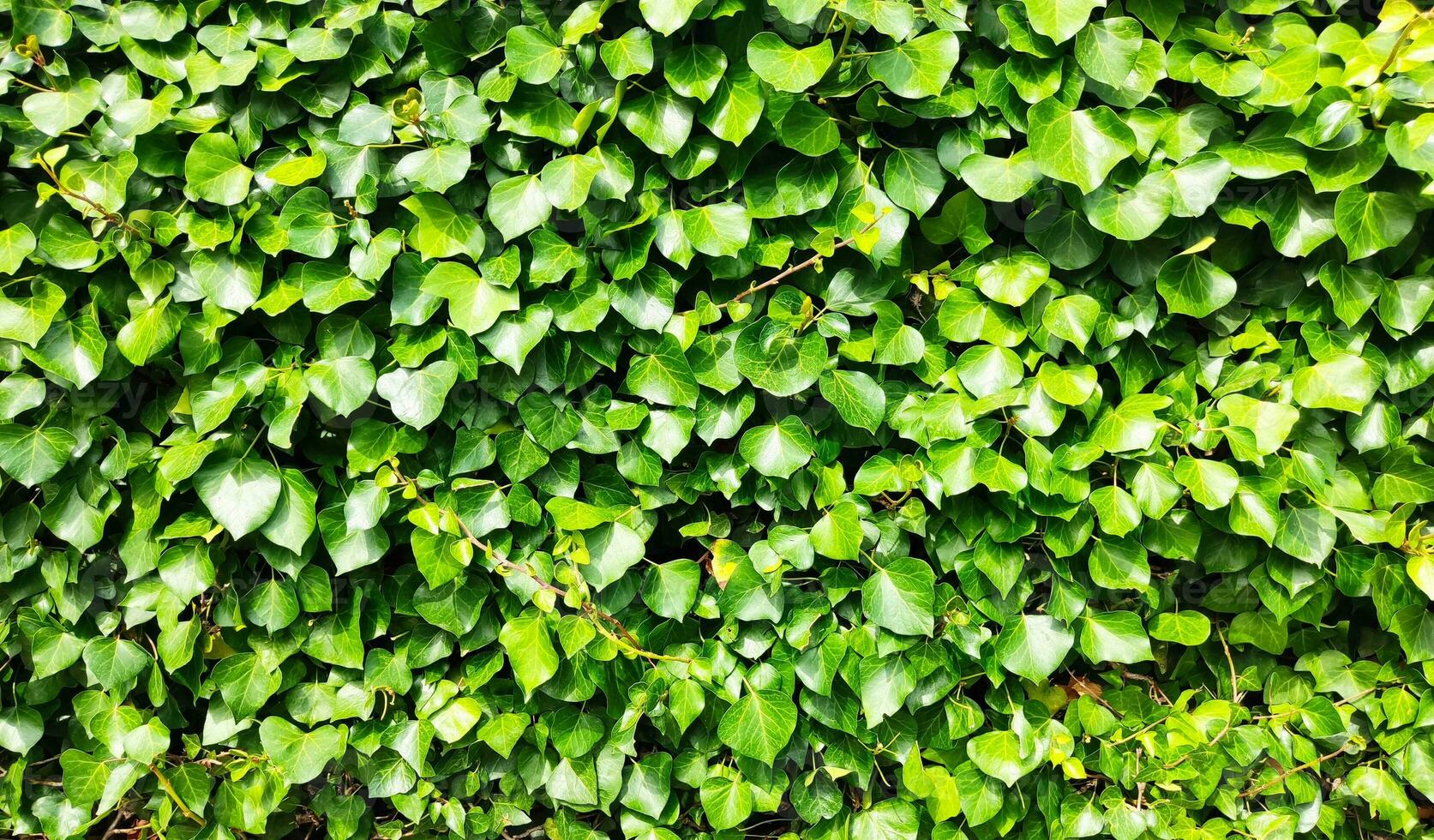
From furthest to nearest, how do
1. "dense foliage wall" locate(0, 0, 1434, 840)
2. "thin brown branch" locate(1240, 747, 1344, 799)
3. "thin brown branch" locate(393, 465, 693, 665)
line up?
"thin brown branch" locate(1240, 747, 1344, 799) → "thin brown branch" locate(393, 465, 693, 665) → "dense foliage wall" locate(0, 0, 1434, 840)

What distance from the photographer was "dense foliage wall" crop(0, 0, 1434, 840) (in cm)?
193

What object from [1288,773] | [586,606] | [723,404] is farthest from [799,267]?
[1288,773]

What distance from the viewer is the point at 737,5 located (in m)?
1.85

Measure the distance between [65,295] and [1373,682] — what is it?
3.49 metres

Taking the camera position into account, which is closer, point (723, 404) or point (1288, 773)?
point (723, 404)

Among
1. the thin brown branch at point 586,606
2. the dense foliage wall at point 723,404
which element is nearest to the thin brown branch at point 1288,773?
the dense foliage wall at point 723,404

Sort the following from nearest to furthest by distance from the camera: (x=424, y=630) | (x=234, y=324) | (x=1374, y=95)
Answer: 1. (x=1374, y=95)
2. (x=234, y=324)
3. (x=424, y=630)

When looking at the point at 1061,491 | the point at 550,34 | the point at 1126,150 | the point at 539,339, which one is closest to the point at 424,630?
the point at 539,339

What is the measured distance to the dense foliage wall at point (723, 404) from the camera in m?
1.93

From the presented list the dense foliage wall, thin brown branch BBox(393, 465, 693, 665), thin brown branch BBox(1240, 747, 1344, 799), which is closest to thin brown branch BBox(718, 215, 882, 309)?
the dense foliage wall

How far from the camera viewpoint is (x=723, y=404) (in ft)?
6.91

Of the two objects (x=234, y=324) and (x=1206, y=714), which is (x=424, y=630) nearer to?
(x=234, y=324)

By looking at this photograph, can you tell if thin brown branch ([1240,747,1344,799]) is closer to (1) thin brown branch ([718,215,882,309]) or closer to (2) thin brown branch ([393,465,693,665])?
(2) thin brown branch ([393,465,693,665])

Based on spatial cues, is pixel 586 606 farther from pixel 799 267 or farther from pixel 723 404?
pixel 799 267
